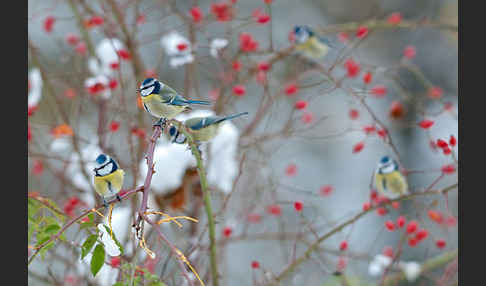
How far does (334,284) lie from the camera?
210 cm

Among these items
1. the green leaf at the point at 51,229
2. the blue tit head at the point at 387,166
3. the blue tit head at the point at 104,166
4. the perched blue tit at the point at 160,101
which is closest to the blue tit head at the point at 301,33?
the blue tit head at the point at 387,166

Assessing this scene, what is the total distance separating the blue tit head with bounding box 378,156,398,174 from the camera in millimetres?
1420

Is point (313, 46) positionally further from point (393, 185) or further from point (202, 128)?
point (202, 128)

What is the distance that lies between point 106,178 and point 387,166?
33.4 inches

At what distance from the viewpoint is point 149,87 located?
91cm

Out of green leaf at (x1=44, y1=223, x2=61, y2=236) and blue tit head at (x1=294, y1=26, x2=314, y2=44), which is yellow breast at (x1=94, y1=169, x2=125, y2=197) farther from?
blue tit head at (x1=294, y1=26, x2=314, y2=44)

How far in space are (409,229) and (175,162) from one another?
2.05 ft

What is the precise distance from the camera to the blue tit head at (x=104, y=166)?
2.89 ft

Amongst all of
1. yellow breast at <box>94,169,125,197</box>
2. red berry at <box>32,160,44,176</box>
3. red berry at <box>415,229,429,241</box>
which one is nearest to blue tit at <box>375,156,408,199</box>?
red berry at <box>415,229,429,241</box>

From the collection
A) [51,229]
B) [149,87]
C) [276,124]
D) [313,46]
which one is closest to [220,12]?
[313,46]

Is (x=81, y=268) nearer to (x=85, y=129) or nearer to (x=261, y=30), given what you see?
(x=85, y=129)

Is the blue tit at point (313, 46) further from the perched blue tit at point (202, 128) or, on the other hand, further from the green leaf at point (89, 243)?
the green leaf at point (89, 243)

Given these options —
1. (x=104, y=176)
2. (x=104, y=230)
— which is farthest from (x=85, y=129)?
(x=104, y=230)

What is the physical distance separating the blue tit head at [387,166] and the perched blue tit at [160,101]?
70 centimetres
